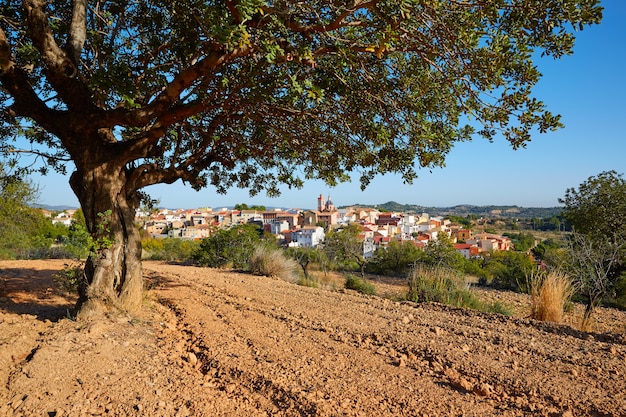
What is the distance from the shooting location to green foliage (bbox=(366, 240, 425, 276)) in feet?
69.9

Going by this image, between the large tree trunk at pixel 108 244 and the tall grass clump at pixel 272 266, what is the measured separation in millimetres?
5498

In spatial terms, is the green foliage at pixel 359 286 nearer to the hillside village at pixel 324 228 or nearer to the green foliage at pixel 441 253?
the green foliage at pixel 441 253

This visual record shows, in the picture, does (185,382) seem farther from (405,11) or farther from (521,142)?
(521,142)

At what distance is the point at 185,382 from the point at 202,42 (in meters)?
3.66

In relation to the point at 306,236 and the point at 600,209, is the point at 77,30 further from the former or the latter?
the point at 306,236

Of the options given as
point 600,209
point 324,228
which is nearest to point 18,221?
point 600,209

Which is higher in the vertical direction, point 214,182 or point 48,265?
point 214,182

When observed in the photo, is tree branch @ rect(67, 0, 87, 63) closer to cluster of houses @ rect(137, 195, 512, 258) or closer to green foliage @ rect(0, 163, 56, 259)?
green foliage @ rect(0, 163, 56, 259)

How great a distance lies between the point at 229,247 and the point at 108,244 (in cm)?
1015

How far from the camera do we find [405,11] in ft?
10.6

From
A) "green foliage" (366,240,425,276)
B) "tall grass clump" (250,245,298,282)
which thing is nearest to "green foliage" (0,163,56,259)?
"tall grass clump" (250,245,298,282)

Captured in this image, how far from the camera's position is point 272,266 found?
11.2 metres

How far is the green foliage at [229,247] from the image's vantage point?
14.6 metres

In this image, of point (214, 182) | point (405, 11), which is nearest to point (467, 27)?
point (405, 11)
